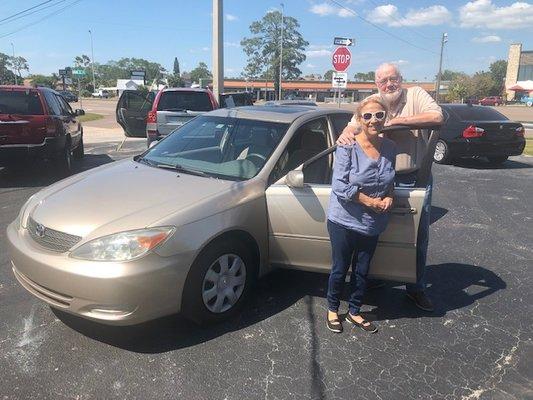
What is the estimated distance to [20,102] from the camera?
8266 millimetres

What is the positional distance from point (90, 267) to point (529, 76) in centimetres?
10971

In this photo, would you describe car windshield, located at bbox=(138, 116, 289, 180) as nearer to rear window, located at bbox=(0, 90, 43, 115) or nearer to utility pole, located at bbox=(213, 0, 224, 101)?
rear window, located at bbox=(0, 90, 43, 115)

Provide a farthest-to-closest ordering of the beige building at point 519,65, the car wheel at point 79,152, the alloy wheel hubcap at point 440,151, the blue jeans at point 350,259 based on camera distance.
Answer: the beige building at point 519,65 → the car wheel at point 79,152 → the alloy wheel hubcap at point 440,151 → the blue jeans at point 350,259

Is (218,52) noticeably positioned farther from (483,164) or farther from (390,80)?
(390,80)

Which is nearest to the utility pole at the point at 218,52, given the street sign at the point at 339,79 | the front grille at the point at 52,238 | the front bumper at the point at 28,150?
the street sign at the point at 339,79

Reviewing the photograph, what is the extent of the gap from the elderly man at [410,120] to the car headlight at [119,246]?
1899mm

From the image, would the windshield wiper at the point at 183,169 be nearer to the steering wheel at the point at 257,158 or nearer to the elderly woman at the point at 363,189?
the steering wheel at the point at 257,158

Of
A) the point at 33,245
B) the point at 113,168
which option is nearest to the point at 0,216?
the point at 113,168

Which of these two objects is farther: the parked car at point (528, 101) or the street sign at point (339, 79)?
the parked car at point (528, 101)

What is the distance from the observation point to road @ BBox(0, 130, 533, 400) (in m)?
2.86

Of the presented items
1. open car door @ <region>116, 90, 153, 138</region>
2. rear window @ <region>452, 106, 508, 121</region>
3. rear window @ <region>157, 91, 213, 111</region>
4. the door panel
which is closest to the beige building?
rear window @ <region>452, 106, 508, 121</region>

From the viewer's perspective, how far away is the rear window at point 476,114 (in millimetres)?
11188

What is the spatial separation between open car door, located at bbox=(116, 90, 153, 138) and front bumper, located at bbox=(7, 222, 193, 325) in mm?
10556

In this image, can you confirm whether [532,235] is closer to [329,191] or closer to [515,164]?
[329,191]
